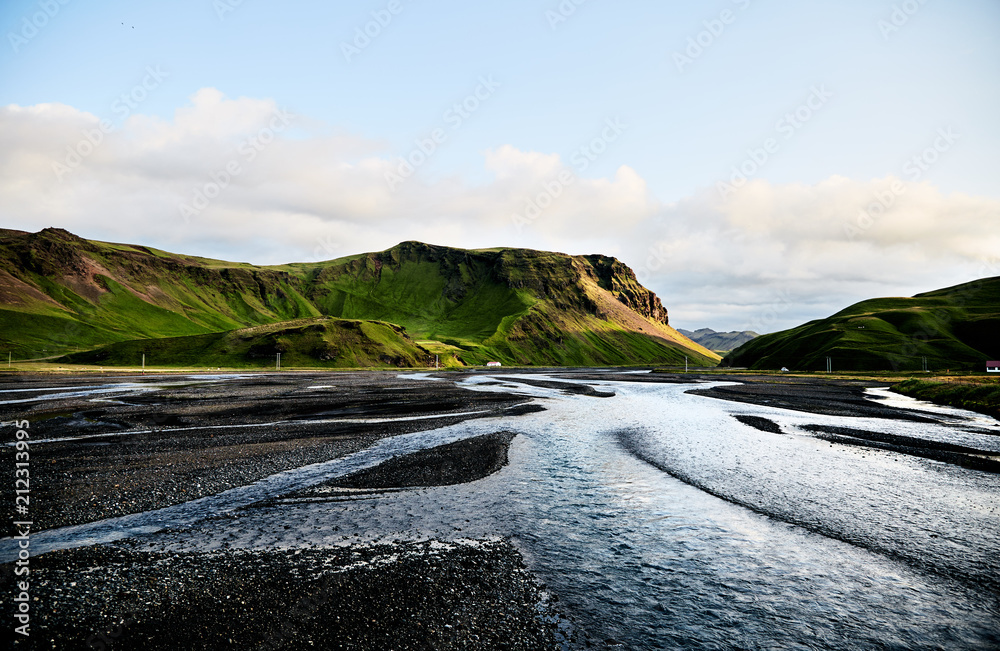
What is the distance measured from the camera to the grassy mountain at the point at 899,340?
125750mm

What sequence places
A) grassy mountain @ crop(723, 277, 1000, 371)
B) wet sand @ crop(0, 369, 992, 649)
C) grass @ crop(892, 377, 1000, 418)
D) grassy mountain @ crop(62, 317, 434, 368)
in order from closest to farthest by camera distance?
wet sand @ crop(0, 369, 992, 649) < grass @ crop(892, 377, 1000, 418) < grassy mountain @ crop(723, 277, 1000, 371) < grassy mountain @ crop(62, 317, 434, 368)

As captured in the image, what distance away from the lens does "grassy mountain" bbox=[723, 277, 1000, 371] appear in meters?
126

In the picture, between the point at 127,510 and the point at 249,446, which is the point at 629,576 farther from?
the point at 249,446

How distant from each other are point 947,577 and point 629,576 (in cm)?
685

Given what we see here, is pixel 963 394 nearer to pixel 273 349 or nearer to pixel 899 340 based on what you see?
pixel 899 340

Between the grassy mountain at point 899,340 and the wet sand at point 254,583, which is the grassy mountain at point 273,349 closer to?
the grassy mountain at point 899,340

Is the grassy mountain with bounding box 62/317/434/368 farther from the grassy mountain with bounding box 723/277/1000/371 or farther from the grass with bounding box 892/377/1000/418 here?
the grass with bounding box 892/377/1000/418

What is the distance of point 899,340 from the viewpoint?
138250 mm

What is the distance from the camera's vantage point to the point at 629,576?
34.0ft

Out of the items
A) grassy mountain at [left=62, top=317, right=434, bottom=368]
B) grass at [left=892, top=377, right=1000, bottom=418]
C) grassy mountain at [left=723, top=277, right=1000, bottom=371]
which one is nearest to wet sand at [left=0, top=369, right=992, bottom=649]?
grass at [left=892, top=377, right=1000, bottom=418]

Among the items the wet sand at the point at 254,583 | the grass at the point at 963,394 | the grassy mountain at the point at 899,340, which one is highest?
the grassy mountain at the point at 899,340

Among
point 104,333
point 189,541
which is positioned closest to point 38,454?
point 189,541

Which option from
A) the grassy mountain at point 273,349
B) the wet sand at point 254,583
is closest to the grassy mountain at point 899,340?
the grassy mountain at point 273,349

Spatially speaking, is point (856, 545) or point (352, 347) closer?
point (856, 545)
